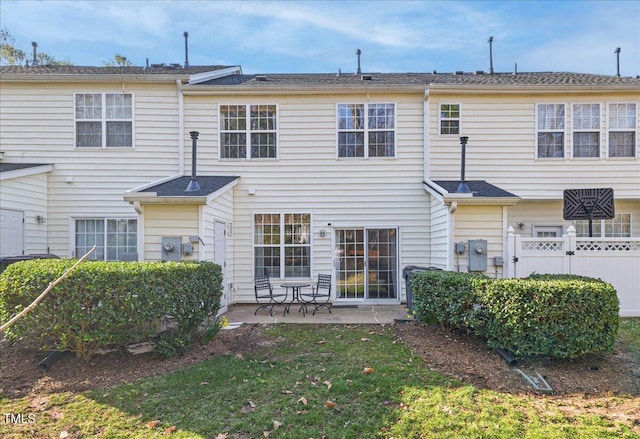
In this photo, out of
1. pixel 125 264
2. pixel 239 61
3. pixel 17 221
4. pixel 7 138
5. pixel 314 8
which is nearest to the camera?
pixel 125 264

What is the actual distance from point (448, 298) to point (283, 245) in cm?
516

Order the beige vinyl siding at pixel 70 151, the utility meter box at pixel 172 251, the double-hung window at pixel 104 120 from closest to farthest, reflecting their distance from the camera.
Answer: the utility meter box at pixel 172 251, the beige vinyl siding at pixel 70 151, the double-hung window at pixel 104 120

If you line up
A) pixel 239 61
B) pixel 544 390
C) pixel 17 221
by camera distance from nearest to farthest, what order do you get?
pixel 544 390
pixel 17 221
pixel 239 61

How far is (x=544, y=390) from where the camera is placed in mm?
4328

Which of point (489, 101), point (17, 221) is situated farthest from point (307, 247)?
point (17, 221)

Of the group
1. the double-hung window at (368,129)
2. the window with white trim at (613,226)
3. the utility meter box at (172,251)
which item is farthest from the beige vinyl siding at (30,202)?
the window with white trim at (613,226)

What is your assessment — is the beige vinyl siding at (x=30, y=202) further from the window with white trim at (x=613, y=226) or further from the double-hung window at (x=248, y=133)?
the window with white trim at (x=613, y=226)

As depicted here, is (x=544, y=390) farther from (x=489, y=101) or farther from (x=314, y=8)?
(x=314, y=8)

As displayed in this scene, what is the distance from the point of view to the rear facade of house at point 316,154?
31.9 ft

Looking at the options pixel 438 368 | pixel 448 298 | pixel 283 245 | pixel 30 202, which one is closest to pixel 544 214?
pixel 448 298

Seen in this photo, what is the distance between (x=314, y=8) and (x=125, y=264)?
34.3ft

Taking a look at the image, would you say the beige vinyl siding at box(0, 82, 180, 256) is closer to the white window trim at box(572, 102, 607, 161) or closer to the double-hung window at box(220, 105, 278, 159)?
the double-hung window at box(220, 105, 278, 159)

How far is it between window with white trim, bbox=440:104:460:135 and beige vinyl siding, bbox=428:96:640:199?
13cm

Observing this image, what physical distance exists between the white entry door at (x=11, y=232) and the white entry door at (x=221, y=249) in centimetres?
458
